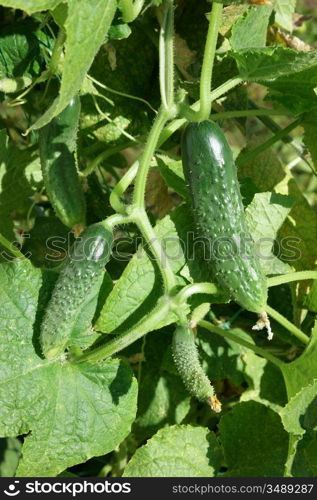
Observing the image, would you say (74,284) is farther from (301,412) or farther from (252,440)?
(252,440)

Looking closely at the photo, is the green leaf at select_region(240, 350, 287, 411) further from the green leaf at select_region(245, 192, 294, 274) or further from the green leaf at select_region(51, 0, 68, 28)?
the green leaf at select_region(51, 0, 68, 28)

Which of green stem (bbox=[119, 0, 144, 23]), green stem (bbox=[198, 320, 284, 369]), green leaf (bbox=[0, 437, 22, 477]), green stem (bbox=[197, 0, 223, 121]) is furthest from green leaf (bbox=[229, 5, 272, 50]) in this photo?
green leaf (bbox=[0, 437, 22, 477])

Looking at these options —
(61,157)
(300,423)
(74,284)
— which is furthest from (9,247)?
(300,423)

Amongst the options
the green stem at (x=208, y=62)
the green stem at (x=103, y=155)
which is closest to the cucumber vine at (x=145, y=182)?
the green stem at (x=208, y=62)

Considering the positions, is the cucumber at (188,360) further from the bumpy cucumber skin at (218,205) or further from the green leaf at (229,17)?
the green leaf at (229,17)

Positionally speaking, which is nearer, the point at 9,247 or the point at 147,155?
the point at 147,155
